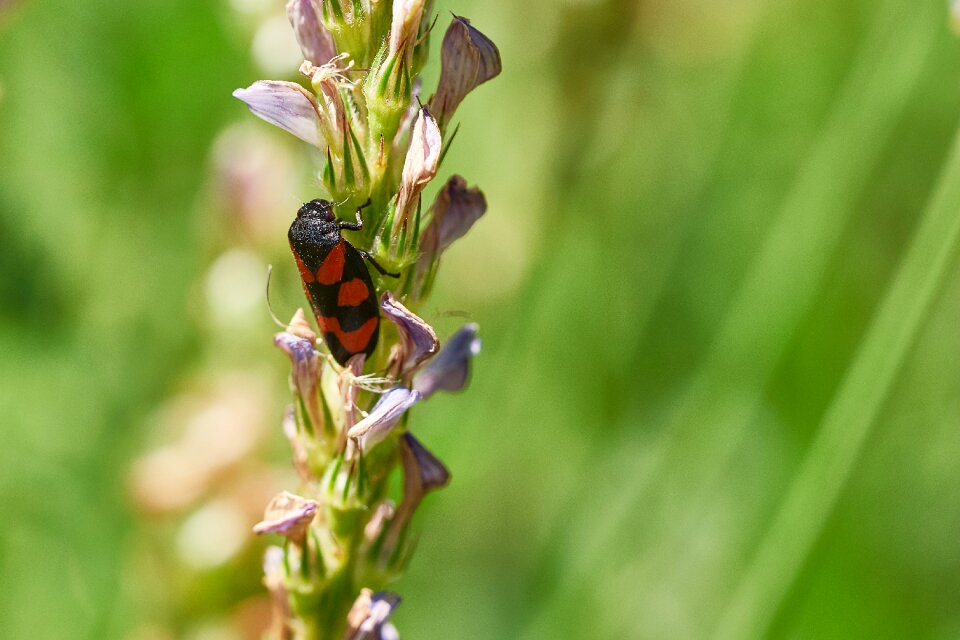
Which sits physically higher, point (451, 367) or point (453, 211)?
point (453, 211)

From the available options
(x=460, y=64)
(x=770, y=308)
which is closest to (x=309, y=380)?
(x=460, y=64)

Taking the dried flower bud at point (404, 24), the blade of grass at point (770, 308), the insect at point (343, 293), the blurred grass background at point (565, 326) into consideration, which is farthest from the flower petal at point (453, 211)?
the blade of grass at point (770, 308)

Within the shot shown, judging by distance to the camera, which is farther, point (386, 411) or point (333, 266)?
point (333, 266)

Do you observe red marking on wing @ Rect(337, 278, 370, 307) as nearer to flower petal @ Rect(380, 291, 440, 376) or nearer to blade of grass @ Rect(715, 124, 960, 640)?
flower petal @ Rect(380, 291, 440, 376)

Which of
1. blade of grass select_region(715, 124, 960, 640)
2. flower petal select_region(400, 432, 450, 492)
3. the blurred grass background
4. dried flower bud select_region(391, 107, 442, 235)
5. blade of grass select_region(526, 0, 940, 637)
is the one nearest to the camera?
dried flower bud select_region(391, 107, 442, 235)

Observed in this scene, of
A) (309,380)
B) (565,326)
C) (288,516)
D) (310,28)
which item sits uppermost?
(310,28)

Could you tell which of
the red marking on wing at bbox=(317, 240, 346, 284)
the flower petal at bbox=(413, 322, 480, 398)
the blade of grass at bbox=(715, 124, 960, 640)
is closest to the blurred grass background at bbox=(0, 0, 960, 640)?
the blade of grass at bbox=(715, 124, 960, 640)

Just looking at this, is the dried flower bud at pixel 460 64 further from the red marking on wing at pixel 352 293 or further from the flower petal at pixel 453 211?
the red marking on wing at pixel 352 293

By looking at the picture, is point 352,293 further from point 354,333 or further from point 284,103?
point 284,103

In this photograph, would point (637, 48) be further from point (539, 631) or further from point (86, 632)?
point (86, 632)
